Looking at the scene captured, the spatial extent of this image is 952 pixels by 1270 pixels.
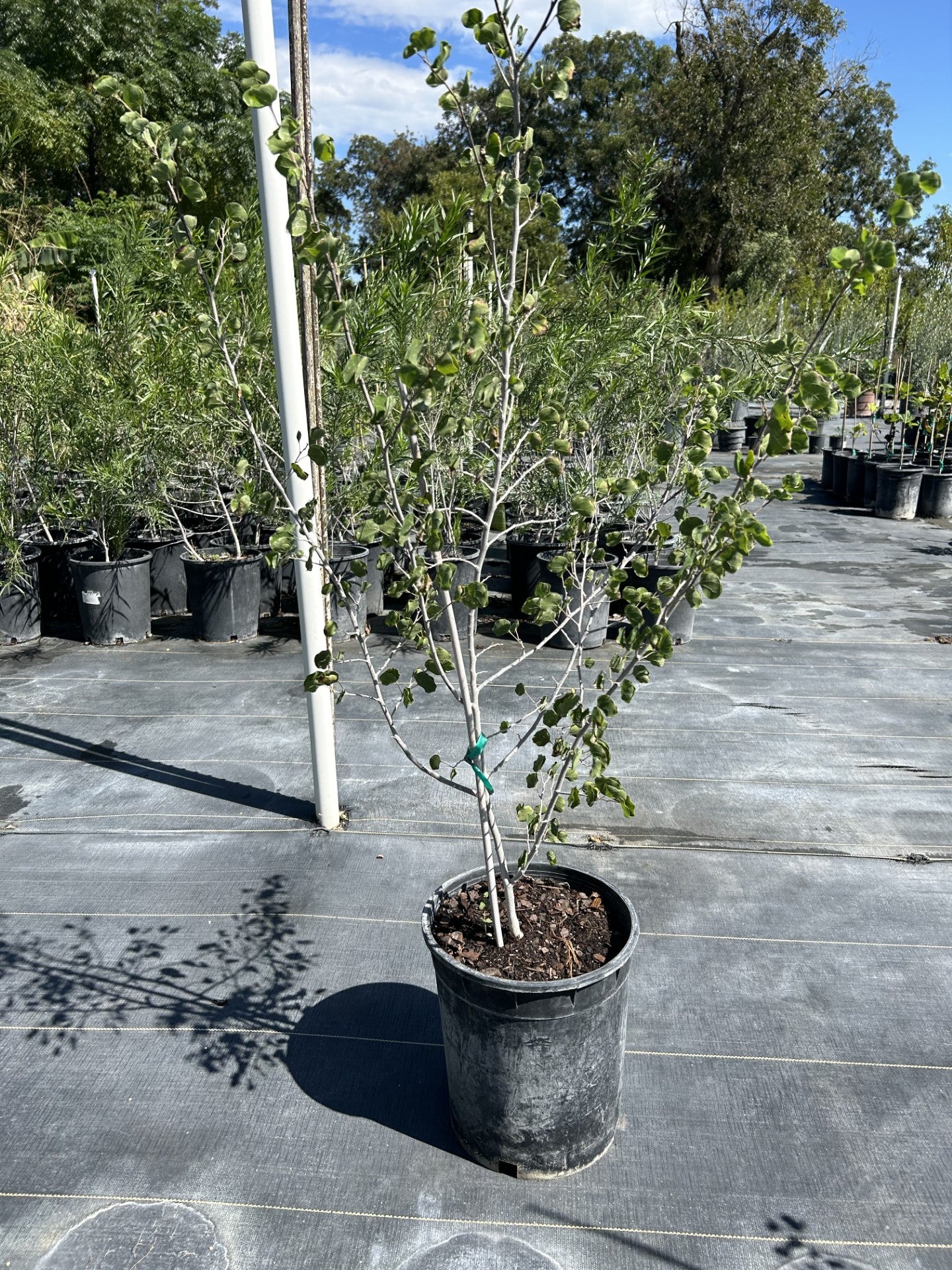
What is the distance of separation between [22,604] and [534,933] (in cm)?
442

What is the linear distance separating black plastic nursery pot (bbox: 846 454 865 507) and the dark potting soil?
369 inches

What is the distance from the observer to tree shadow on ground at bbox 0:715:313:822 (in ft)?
11.2

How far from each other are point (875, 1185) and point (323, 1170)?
1.13m

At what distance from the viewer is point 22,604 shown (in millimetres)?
5340

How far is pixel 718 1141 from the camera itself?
1.96 m

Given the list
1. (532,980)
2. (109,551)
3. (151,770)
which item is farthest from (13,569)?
(532,980)

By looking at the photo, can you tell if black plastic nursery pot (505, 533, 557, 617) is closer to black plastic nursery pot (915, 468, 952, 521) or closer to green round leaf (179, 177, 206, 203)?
green round leaf (179, 177, 206, 203)

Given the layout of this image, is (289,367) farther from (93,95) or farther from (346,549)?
(93,95)

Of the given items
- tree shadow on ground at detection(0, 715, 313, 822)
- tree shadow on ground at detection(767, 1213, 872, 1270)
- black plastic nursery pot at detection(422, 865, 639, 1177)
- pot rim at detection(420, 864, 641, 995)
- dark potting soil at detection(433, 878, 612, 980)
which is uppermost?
pot rim at detection(420, 864, 641, 995)

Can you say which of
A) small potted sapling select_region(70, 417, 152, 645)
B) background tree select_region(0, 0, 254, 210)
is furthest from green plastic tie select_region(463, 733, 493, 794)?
background tree select_region(0, 0, 254, 210)

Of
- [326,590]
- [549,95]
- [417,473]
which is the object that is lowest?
[326,590]

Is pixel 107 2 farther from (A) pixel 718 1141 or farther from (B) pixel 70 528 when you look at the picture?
(A) pixel 718 1141

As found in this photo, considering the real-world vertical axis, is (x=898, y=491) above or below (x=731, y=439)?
below

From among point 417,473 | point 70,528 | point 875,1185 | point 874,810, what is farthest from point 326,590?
point 70,528
